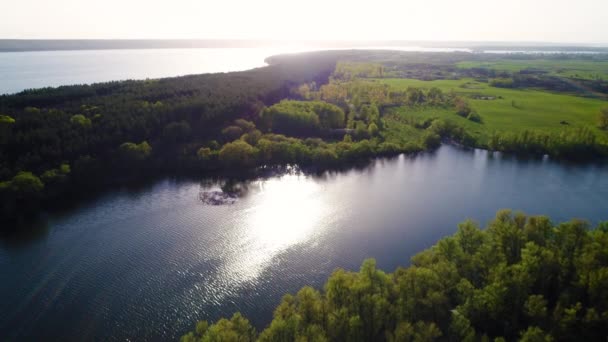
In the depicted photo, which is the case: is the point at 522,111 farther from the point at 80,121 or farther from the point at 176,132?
the point at 80,121

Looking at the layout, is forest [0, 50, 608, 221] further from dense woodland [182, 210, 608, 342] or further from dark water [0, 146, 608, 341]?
dense woodland [182, 210, 608, 342]

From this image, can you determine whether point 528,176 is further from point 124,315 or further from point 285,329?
point 124,315

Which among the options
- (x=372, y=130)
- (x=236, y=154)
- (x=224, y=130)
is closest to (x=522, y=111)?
(x=372, y=130)

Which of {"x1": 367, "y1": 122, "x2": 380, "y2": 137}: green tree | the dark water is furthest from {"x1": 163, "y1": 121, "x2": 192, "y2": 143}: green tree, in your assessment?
{"x1": 367, "y1": 122, "x2": 380, "y2": 137}: green tree

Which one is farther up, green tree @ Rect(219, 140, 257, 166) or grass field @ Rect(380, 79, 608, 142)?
grass field @ Rect(380, 79, 608, 142)

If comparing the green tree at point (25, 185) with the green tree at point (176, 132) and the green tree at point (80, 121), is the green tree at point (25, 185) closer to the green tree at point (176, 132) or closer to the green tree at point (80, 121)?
the green tree at point (80, 121)
